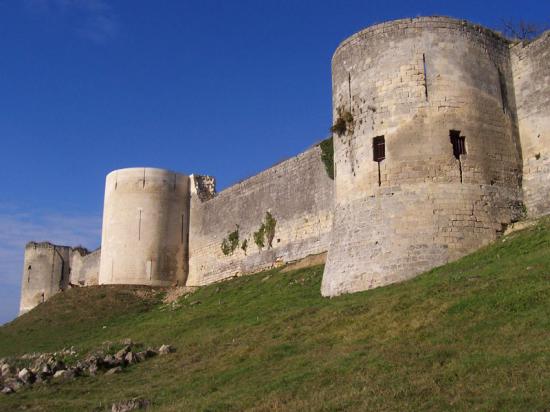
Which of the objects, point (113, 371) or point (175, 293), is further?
point (175, 293)

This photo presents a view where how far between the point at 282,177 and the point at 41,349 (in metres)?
10.8

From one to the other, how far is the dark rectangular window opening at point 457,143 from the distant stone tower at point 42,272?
35.9 metres

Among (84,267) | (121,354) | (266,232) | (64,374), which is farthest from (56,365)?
(84,267)

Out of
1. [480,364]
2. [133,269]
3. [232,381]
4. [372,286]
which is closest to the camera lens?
[480,364]

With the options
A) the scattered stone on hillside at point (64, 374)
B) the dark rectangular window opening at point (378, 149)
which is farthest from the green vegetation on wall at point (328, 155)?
the scattered stone on hillside at point (64, 374)

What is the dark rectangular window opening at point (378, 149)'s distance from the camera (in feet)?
53.9

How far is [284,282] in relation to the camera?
2095 centimetres

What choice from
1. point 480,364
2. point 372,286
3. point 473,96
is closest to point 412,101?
point 473,96

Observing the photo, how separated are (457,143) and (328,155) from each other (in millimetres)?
7823

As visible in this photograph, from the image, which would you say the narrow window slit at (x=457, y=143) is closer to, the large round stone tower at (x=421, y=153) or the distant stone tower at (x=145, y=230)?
the large round stone tower at (x=421, y=153)

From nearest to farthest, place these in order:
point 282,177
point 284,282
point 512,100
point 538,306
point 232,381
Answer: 1. point 538,306
2. point 232,381
3. point 512,100
4. point 284,282
5. point 282,177

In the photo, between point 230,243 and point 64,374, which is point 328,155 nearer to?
point 230,243

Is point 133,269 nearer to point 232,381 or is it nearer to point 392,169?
point 392,169

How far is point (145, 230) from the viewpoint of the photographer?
32812mm
